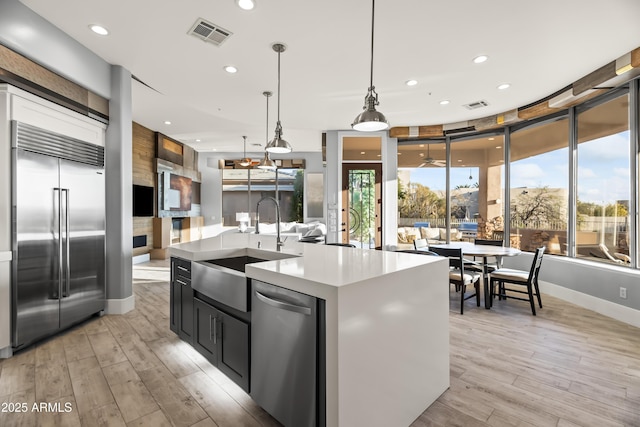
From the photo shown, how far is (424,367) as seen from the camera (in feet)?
6.31

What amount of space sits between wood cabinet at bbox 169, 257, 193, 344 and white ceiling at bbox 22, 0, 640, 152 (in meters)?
2.17

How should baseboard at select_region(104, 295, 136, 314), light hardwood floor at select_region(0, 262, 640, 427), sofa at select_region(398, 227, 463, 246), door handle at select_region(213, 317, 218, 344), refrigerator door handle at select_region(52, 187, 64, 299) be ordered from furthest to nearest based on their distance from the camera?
1. sofa at select_region(398, 227, 463, 246)
2. baseboard at select_region(104, 295, 136, 314)
3. refrigerator door handle at select_region(52, 187, 64, 299)
4. door handle at select_region(213, 317, 218, 344)
5. light hardwood floor at select_region(0, 262, 640, 427)

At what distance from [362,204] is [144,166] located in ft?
17.1

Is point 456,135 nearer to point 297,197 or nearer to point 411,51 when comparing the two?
point 411,51

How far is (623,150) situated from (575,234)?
135cm

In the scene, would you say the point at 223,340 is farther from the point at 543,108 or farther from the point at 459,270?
the point at 543,108

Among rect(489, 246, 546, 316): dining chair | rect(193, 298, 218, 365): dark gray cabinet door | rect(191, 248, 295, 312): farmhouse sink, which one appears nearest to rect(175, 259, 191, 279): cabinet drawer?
rect(191, 248, 295, 312): farmhouse sink

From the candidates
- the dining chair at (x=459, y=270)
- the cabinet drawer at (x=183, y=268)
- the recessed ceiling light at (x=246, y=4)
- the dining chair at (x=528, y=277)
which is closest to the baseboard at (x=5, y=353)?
→ the cabinet drawer at (x=183, y=268)

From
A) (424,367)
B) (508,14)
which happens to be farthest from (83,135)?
(508,14)

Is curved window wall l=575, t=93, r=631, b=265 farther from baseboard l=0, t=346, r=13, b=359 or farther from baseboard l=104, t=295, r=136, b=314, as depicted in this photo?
baseboard l=0, t=346, r=13, b=359

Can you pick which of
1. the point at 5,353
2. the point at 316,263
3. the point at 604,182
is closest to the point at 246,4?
the point at 316,263

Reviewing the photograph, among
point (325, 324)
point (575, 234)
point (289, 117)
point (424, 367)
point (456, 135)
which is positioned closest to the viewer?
point (325, 324)

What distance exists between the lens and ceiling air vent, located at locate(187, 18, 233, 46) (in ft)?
9.25

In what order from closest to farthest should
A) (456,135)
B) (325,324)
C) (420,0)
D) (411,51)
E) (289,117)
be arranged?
(325,324)
(420,0)
(411,51)
(289,117)
(456,135)
